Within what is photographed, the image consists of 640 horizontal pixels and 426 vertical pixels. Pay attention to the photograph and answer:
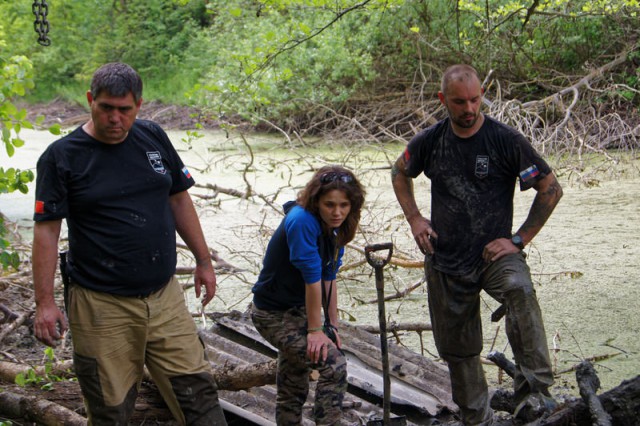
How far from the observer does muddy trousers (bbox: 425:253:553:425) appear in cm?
337

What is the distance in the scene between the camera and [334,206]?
334cm

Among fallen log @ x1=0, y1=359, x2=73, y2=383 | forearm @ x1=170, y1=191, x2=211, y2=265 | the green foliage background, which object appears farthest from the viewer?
the green foliage background

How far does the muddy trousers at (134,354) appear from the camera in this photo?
3131 millimetres

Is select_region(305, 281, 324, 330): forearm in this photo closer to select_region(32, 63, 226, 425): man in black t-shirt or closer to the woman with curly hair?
the woman with curly hair

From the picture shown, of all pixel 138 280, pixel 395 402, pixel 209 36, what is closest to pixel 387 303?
pixel 395 402

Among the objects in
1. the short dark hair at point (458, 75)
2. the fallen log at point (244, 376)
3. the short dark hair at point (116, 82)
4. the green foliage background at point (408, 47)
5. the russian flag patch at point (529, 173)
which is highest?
the green foliage background at point (408, 47)

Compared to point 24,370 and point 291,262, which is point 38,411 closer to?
point 24,370

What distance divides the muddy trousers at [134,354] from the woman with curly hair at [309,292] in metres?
0.34

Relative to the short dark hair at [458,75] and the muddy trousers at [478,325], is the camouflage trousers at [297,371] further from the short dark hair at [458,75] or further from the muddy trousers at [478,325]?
the short dark hair at [458,75]

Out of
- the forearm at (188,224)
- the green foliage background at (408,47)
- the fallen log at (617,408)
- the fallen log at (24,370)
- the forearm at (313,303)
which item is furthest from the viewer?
the green foliage background at (408,47)

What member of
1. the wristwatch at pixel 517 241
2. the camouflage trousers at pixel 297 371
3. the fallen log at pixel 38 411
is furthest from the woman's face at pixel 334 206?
the fallen log at pixel 38 411

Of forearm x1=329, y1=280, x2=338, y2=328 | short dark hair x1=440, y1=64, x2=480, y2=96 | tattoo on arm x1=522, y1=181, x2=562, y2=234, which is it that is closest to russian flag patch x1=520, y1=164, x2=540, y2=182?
tattoo on arm x1=522, y1=181, x2=562, y2=234

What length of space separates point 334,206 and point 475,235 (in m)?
0.67

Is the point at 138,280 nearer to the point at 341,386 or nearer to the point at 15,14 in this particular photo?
the point at 341,386
